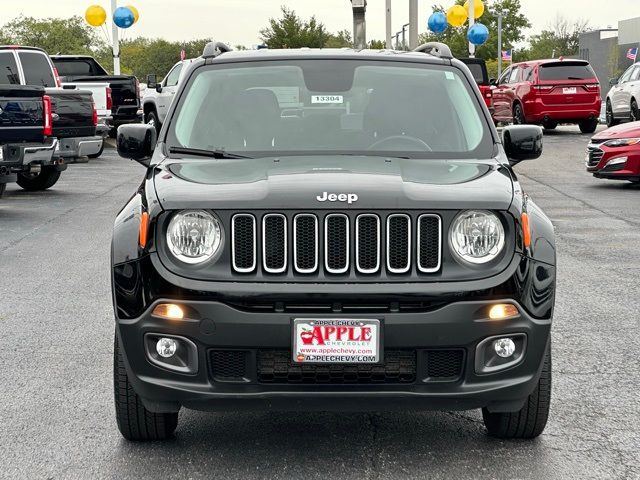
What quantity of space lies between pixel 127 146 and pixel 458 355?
223 cm

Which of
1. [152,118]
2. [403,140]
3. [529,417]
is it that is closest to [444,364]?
[529,417]

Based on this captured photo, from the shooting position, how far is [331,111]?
5812mm

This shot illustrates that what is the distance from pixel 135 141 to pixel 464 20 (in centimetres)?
4093

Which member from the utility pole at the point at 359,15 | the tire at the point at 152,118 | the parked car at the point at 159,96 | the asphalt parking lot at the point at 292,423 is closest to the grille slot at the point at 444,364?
the asphalt parking lot at the point at 292,423

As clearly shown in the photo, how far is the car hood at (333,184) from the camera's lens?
454cm

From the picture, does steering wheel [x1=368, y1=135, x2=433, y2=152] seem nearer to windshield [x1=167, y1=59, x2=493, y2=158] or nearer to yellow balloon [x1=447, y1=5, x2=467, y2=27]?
windshield [x1=167, y1=59, x2=493, y2=158]

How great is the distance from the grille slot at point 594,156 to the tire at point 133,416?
1363 cm

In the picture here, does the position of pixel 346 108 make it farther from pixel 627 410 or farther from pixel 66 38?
pixel 66 38

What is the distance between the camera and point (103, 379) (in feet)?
20.5

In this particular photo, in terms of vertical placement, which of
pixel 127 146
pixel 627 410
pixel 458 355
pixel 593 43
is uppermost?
pixel 127 146

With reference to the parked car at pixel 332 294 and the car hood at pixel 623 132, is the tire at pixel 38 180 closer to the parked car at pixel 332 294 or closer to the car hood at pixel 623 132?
the car hood at pixel 623 132

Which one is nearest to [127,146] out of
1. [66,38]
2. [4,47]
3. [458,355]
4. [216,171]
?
[216,171]

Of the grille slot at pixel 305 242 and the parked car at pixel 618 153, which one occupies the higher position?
the grille slot at pixel 305 242

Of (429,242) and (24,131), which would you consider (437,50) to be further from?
(24,131)
